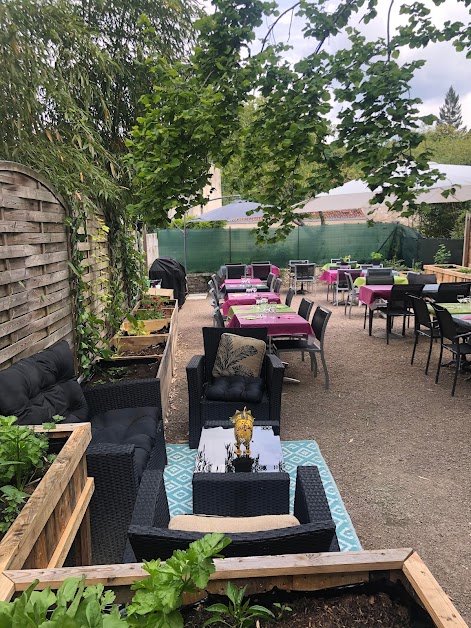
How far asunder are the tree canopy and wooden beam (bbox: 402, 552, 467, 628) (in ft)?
9.39

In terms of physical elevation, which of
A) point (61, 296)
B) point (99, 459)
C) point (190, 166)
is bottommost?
point (99, 459)

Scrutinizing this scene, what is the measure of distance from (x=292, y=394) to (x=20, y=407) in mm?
3203

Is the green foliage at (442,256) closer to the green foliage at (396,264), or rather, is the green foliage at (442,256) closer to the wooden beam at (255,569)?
the green foliage at (396,264)

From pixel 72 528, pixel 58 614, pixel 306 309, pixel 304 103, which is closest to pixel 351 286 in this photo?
pixel 306 309

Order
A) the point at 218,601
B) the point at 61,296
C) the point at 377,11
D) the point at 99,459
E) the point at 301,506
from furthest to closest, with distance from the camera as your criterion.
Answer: the point at 377,11
the point at 61,296
the point at 99,459
the point at 301,506
the point at 218,601

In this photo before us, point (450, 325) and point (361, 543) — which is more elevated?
point (450, 325)

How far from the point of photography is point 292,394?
515cm

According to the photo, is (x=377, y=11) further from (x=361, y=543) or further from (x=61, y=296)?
(x=361, y=543)

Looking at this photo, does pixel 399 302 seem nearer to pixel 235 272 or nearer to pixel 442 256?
pixel 235 272

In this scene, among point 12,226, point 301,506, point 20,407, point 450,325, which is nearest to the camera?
point 301,506

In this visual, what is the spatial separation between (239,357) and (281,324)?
1082 millimetres

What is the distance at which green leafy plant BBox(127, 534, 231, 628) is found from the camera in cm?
100

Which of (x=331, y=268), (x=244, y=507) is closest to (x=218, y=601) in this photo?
(x=244, y=507)

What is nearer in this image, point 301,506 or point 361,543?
point 301,506
